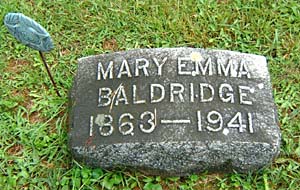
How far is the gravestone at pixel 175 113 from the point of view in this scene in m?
2.23

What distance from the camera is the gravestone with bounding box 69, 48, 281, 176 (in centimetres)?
223

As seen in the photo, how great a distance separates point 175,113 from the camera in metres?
2.27

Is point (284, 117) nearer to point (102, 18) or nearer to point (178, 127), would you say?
point (178, 127)

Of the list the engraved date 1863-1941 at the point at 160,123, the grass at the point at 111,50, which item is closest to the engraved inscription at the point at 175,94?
the engraved date 1863-1941 at the point at 160,123

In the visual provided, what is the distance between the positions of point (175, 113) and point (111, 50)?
0.82 metres

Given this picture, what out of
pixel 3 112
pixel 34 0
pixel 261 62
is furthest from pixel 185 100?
pixel 34 0

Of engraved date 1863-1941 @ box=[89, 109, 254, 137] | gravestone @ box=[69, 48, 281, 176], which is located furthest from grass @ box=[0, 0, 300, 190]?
engraved date 1863-1941 @ box=[89, 109, 254, 137]

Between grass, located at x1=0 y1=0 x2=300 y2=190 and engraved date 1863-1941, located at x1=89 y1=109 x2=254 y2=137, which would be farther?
grass, located at x1=0 y1=0 x2=300 y2=190

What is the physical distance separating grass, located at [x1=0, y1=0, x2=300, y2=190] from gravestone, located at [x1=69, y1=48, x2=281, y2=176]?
0.38 ft

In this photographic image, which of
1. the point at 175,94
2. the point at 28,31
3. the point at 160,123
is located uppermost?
the point at 28,31

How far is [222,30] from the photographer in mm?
2984

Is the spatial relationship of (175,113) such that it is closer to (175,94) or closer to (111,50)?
(175,94)

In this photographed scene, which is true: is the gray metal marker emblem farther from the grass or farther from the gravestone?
the grass

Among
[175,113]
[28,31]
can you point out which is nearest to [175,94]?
[175,113]
